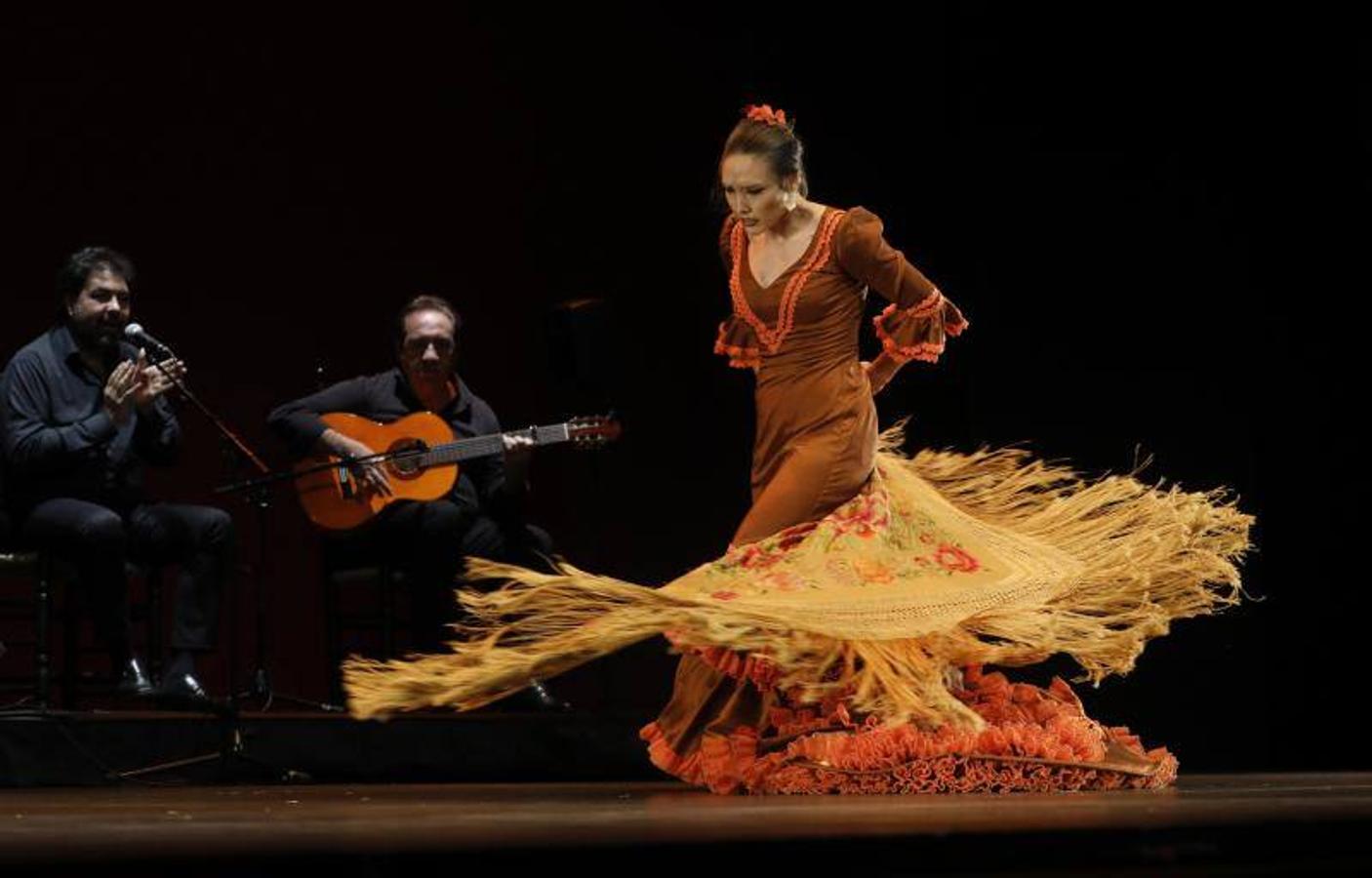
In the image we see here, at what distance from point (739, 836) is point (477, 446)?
333 centimetres

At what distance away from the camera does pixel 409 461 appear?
5457 millimetres

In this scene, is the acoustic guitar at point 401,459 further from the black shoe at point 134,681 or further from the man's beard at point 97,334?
the black shoe at point 134,681

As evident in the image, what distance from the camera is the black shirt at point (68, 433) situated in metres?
4.80

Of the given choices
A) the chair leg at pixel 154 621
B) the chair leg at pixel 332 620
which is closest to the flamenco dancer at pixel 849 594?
the chair leg at pixel 154 621

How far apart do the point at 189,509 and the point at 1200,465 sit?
304cm

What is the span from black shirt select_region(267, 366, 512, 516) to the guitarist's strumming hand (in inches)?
1.5

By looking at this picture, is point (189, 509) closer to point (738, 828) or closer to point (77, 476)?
point (77, 476)

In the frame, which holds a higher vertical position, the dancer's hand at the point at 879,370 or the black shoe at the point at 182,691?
the dancer's hand at the point at 879,370

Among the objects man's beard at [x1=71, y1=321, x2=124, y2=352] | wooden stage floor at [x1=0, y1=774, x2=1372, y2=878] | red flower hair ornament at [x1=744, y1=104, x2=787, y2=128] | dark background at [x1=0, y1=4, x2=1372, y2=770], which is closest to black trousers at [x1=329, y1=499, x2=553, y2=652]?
dark background at [x1=0, y1=4, x2=1372, y2=770]

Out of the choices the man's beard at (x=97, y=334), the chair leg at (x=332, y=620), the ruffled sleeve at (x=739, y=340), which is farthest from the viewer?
the chair leg at (x=332, y=620)

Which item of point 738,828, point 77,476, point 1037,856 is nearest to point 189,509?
point 77,476

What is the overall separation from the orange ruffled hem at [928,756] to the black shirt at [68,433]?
6.44 feet

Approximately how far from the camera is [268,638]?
6020 mm

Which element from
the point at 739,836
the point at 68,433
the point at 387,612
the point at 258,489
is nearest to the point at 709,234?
the point at 387,612
